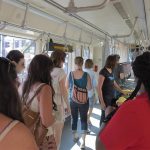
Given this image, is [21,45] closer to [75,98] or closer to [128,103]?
[75,98]

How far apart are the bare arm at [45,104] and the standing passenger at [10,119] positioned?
1.14 m

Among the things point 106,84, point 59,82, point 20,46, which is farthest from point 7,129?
point 20,46

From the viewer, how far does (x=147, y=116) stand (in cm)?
149

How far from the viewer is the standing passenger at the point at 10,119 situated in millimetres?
Result: 1176

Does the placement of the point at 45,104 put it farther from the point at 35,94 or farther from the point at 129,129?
the point at 129,129

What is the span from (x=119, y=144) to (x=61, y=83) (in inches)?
83.0

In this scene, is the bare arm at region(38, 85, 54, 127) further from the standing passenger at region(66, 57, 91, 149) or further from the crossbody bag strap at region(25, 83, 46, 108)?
the standing passenger at region(66, 57, 91, 149)

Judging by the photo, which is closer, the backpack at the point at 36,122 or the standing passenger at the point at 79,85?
the backpack at the point at 36,122

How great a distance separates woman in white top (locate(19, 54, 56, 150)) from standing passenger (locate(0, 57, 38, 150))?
1.16 metres

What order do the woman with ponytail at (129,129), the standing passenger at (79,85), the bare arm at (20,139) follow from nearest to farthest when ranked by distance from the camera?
the bare arm at (20,139) → the woman with ponytail at (129,129) → the standing passenger at (79,85)

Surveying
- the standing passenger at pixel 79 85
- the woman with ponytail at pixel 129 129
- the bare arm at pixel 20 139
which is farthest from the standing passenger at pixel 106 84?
the bare arm at pixel 20 139

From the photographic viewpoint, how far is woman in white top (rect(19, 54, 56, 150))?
99.7 inches

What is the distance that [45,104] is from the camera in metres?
2.51

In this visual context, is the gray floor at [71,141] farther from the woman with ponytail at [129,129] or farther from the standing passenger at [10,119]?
the standing passenger at [10,119]
